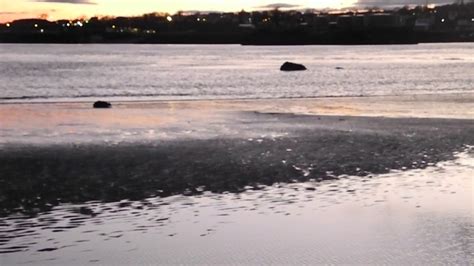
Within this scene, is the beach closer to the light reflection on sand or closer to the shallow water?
the shallow water

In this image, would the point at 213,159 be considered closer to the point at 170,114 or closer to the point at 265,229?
the point at 265,229

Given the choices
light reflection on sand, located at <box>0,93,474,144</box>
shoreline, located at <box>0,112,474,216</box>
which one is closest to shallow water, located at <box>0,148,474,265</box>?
shoreline, located at <box>0,112,474,216</box>

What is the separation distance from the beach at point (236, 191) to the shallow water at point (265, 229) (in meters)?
0.02

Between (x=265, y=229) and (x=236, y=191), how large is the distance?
8.99 ft

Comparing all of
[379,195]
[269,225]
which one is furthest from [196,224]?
[379,195]

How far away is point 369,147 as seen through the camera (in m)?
18.3

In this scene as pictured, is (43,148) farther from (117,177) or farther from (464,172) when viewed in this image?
(464,172)

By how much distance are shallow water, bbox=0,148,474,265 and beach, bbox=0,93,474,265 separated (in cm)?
2

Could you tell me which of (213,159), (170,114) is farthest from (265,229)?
(170,114)

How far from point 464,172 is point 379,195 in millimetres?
2859

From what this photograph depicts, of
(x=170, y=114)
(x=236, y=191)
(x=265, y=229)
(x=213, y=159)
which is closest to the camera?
(x=265, y=229)

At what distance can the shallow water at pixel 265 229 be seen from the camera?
8.41m

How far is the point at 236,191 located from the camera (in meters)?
12.4

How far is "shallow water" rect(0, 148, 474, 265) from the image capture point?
8.41m
